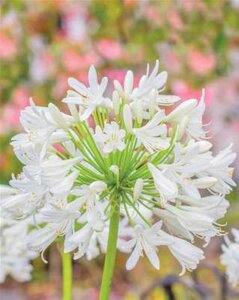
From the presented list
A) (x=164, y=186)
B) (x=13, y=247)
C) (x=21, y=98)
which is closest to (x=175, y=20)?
(x=21, y=98)

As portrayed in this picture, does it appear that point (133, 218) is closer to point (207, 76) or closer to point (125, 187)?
point (125, 187)

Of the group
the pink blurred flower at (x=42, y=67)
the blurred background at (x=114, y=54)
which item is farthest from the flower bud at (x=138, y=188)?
the pink blurred flower at (x=42, y=67)

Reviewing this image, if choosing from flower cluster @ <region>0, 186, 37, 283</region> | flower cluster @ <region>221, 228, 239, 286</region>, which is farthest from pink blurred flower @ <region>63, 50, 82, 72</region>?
flower cluster @ <region>221, 228, 239, 286</region>

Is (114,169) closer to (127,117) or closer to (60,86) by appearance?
(127,117)

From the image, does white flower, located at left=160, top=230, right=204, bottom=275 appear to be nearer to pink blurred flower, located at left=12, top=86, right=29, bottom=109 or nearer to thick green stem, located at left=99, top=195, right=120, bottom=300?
thick green stem, located at left=99, top=195, right=120, bottom=300

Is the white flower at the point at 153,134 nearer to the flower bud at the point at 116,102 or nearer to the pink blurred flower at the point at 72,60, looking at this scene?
the flower bud at the point at 116,102

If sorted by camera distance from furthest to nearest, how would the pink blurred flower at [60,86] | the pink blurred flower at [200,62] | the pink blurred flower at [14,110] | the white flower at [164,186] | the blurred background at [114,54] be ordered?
the pink blurred flower at [60,86], the pink blurred flower at [14,110], the pink blurred flower at [200,62], the blurred background at [114,54], the white flower at [164,186]
